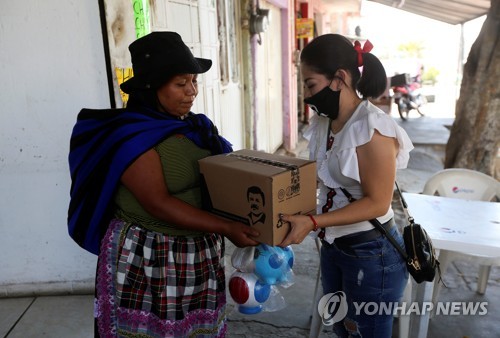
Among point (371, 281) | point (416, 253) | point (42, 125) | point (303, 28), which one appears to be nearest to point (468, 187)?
point (416, 253)

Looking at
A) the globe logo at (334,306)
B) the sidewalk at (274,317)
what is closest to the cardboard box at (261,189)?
the globe logo at (334,306)

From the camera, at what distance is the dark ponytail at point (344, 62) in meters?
1.47

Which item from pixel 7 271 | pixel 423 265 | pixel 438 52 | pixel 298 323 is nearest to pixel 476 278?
pixel 298 323

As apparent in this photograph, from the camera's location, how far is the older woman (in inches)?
53.6

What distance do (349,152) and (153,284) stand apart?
84 cm

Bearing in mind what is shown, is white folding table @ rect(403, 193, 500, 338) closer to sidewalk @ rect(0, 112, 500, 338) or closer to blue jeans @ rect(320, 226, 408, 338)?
blue jeans @ rect(320, 226, 408, 338)

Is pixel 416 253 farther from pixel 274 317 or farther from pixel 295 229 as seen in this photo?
pixel 274 317

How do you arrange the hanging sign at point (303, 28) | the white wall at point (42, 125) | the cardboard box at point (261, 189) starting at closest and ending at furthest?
the cardboard box at point (261, 189)
the white wall at point (42, 125)
the hanging sign at point (303, 28)

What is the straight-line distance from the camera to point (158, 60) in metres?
1.34

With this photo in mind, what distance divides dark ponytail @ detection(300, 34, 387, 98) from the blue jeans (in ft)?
1.85

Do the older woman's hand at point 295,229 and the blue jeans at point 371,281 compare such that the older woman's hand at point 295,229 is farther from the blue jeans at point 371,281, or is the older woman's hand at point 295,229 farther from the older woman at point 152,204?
the blue jeans at point 371,281

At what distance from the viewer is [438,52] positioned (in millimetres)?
28250

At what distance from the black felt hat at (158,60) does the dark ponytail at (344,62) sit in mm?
448

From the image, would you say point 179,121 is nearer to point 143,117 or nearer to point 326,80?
point 143,117
